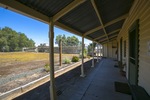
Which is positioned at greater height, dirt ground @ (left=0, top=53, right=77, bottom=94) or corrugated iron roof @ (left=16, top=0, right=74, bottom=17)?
corrugated iron roof @ (left=16, top=0, right=74, bottom=17)

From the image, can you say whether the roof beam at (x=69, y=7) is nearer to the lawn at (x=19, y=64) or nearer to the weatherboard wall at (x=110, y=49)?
the lawn at (x=19, y=64)

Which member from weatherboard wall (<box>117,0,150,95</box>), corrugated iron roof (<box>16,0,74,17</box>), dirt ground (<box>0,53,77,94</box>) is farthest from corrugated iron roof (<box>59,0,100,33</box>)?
dirt ground (<box>0,53,77,94</box>)

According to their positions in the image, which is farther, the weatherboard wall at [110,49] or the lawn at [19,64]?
the weatherboard wall at [110,49]

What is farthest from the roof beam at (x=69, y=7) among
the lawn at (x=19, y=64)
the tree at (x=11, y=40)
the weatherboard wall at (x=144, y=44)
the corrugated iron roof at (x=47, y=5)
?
the tree at (x=11, y=40)

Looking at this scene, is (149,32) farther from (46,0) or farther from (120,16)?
(120,16)

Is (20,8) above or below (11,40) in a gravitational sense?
below

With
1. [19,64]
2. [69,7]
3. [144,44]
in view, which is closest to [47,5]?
[69,7]

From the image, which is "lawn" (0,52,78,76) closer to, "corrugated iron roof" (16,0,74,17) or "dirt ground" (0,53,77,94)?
"dirt ground" (0,53,77,94)

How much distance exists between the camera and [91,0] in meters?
2.90

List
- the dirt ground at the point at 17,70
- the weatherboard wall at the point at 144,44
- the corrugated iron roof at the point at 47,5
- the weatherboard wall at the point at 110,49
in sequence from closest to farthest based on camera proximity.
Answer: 1. the corrugated iron roof at the point at 47,5
2. the weatherboard wall at the point at 144,44
3. the dirt ground at the point at 17,70
4. the weatherboard wall at the point at 110,49

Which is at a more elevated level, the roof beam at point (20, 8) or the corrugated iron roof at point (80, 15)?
the corrugated iron roof at point (80, 15)

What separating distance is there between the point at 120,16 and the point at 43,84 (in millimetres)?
4443

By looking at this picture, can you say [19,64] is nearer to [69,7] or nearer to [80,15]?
[80,15]

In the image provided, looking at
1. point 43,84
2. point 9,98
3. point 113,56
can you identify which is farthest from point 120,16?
point 113,56
